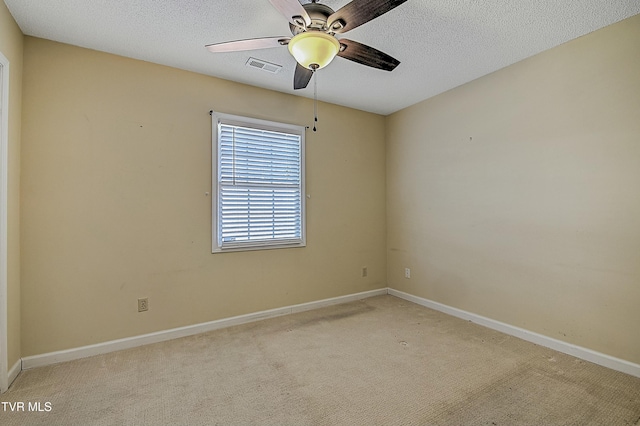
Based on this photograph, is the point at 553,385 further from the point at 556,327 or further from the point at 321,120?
the point at 321,120

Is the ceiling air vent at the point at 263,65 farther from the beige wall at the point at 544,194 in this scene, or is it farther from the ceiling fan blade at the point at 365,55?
the beige wall at the point at 544,194

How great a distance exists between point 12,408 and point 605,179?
14.2ft

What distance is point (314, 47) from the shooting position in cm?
170

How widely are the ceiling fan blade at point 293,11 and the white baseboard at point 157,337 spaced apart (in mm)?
2726

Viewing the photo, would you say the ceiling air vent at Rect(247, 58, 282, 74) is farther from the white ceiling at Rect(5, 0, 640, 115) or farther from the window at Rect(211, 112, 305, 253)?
the window at Rect(211, 112, 305, 253)

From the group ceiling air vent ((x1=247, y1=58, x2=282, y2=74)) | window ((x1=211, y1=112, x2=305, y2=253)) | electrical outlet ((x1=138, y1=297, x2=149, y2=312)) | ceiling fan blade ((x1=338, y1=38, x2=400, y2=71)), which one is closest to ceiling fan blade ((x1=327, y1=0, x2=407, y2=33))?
ceiling fan blade ((x1=338, y1=38, x2=400, y2=71))

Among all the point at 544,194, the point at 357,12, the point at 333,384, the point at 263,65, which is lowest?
the point at 333,384

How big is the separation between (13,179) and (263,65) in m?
2.11

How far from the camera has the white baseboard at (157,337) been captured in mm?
2357

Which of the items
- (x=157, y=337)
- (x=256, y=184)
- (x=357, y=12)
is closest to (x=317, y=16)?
(x=357, y=12)

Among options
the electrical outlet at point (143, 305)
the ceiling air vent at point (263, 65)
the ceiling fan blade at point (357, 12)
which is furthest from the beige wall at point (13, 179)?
the ceiling fan blade at point (357, 12)

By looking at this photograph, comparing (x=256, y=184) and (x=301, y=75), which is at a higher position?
(x=301, y=75)

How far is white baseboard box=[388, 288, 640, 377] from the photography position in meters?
2.21

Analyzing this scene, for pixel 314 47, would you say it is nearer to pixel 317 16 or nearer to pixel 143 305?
pixel 317 16
